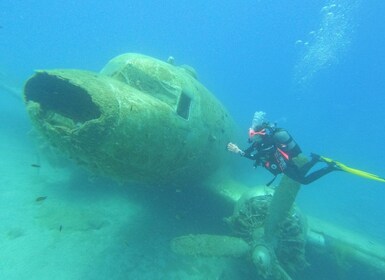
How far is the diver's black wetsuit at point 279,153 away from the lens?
21.7 feet

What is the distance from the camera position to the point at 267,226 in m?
7.49

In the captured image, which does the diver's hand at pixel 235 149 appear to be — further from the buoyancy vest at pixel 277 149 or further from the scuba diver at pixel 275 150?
the buoyancy vest at pixel 277 149

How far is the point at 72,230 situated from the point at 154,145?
408 cm

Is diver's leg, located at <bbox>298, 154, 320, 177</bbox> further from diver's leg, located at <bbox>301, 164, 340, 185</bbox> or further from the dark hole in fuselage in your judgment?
the dark hole in fuselage

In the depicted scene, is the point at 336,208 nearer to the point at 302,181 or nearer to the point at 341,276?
the point at 341,276

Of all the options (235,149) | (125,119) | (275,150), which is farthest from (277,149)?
(125,119)

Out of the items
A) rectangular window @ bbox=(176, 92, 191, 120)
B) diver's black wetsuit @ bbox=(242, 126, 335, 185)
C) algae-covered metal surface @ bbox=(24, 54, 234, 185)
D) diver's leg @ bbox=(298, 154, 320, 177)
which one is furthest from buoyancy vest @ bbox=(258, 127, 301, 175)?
rectangular window @ bbox=(176, 92, 191, 120)

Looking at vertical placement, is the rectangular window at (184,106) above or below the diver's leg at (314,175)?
above

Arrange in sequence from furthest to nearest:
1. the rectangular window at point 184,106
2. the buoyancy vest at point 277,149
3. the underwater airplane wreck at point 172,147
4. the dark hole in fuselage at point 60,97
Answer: the rectangular window at point 184,106
the buoyancy vest at point 277,149
the dark hole in fuselage at point 60,97
the underwater airplane wreck at point 172,147

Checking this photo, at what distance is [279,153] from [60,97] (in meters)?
4.28

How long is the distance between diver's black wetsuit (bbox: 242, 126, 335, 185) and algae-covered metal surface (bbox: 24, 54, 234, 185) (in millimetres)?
1547

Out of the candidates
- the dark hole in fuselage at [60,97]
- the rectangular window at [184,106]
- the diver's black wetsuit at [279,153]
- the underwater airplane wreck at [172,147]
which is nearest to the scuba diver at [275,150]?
the diver's black wetsuit at [279,153]

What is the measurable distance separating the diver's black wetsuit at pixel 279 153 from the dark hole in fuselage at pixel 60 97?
3282 mm

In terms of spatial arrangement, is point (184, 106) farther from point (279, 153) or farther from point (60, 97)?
point (60, 97)
